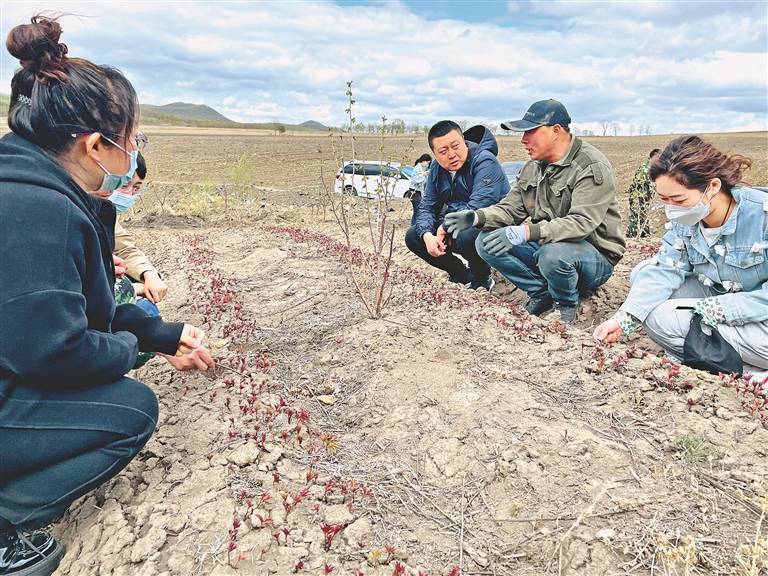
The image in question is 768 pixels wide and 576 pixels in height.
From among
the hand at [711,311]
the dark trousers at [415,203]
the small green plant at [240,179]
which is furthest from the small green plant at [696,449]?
the small green plant at [240,179]

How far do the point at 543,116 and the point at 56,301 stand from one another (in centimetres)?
359

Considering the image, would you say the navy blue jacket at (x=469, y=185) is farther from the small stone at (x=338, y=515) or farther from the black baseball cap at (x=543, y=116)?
the small stone at (x=338, y=515)

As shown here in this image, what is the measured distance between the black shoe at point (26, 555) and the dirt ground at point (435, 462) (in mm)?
92

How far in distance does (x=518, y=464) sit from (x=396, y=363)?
1.16m

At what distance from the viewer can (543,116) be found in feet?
14.4

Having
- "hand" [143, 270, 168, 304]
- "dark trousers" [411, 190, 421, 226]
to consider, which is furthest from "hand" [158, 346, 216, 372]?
"dark trousers" [411, 190, 421, 226]

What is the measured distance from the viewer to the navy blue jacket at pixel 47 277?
1904 mm

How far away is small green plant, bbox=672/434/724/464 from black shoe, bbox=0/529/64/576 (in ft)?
8.85

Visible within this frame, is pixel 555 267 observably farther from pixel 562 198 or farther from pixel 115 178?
pixel 115 178

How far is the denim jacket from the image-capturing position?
3.50 meters

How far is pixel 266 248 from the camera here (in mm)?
7574

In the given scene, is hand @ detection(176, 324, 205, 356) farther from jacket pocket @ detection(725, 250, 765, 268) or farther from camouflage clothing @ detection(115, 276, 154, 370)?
jacket pocket @ detection(725, 250, 765, 268)

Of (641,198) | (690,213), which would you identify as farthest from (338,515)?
(641,198)

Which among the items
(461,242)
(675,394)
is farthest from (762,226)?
(461,242)
